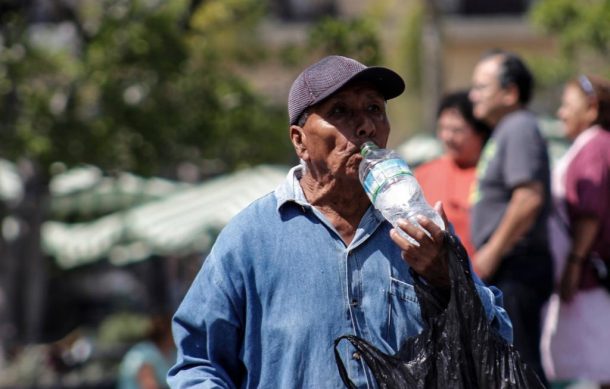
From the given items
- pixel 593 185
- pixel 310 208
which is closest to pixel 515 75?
pixel 593 185

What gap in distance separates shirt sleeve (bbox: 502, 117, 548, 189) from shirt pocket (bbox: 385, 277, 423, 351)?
8.39 ft

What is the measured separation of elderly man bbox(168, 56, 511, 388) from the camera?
3.95 m

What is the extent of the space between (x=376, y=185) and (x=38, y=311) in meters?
14.2

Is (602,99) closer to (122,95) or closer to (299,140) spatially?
(299,140)

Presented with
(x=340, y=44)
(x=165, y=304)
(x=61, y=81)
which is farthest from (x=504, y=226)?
(x=165, y=304)

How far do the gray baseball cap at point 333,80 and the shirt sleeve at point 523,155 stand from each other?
8.02 ft

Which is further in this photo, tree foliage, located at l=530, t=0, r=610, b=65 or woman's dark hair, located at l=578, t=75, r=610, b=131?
tree foliage, located at l=530, t=0, r=610, b=65

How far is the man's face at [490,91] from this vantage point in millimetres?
6836

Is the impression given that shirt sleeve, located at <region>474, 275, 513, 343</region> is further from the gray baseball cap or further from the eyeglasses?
the eyeglasses

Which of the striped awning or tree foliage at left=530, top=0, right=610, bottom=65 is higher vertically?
tree foliage at left=530, top=0, right=610, bottom=65

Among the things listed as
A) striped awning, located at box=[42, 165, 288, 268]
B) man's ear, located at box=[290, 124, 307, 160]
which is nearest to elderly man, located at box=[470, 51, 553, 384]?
man's ear, located at box=[290, 124, 307, 160]

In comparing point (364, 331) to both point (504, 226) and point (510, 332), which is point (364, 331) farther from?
point (504, 226)

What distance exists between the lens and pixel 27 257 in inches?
686

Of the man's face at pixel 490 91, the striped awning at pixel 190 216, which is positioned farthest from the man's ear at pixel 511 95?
the striped awning at pixel 190 216
